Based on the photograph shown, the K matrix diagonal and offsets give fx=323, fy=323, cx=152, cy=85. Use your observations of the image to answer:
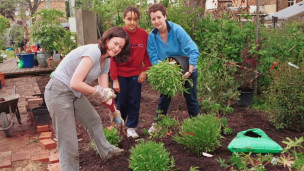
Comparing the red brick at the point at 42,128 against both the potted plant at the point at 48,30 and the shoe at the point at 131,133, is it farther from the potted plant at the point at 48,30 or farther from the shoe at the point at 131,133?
the potted plant at the point at 48,30

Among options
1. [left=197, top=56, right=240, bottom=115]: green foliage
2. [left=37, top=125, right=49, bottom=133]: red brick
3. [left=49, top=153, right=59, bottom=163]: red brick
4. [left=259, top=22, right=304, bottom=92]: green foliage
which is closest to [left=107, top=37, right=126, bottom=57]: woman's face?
[left=49, top=153, right=59, bottom=163]: red brick

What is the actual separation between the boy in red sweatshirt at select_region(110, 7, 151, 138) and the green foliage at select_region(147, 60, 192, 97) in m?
0.33

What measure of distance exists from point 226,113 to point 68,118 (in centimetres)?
294

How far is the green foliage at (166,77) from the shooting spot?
3.59 metres

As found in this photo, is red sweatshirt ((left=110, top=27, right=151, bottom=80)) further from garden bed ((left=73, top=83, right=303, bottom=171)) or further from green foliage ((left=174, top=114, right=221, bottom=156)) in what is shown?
green foliage ((left=174, top=114, right=221, bottom=156))

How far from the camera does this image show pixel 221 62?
19.5 ft

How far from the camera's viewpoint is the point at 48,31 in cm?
1029

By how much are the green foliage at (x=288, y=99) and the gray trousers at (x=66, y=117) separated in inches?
95.4

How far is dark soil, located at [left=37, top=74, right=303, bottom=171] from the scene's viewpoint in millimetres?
3223

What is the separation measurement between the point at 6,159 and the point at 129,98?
169cm

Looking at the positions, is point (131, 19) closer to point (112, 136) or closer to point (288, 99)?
point (112, 136)

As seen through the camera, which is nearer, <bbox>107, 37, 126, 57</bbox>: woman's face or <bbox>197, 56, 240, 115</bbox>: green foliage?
<bbox>107, 37, 126, 57</bbox>: woman's face

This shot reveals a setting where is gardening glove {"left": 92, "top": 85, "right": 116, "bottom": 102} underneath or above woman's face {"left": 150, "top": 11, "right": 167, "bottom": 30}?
underneath

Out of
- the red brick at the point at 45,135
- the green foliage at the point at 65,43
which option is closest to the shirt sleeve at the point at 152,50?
the red brick at the point at 45,135
